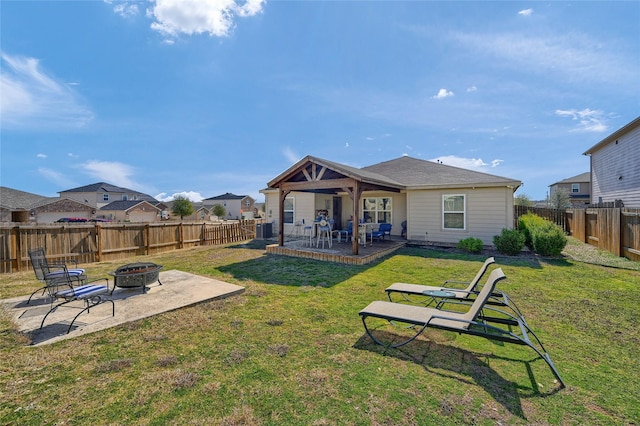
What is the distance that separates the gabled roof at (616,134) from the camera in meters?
13.8

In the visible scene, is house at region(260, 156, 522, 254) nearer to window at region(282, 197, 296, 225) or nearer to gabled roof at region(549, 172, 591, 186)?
window at region(282, 197, 296, 225)

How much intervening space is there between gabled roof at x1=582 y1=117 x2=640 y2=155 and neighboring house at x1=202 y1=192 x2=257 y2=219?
52.0 metres

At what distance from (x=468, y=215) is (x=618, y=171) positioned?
12.4 metres

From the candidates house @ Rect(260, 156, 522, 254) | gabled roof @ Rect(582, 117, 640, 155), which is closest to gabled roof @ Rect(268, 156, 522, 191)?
house @ Rect(260, 156, 522, 254)

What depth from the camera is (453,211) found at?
1180 cm

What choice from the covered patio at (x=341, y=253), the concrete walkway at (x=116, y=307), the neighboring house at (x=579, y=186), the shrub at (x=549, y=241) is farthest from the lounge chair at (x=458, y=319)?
the neighboring house at (x=579, y=186)

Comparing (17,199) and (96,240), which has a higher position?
(17,199)

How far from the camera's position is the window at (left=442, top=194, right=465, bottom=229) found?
38.3 feet

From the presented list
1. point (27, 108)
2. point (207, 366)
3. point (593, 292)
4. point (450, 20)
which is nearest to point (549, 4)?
point (450, 20)

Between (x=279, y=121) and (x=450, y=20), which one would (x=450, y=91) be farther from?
(x=279, y=121)

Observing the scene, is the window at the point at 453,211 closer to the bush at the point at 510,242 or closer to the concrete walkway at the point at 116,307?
the bush at the point at 510,242

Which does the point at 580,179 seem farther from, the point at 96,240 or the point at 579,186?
the point at 96,240

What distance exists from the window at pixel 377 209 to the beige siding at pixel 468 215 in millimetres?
1775

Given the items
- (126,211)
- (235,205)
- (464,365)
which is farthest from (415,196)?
(235,205)
